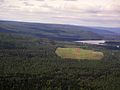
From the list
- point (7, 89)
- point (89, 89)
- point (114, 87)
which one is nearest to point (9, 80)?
point (7, 89)

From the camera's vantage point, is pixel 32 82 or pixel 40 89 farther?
pixel 32 82

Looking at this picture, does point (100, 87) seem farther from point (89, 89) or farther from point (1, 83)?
point (1, 83)

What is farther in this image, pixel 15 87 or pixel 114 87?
pixel 114 87

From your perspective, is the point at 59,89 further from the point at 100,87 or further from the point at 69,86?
the point at 100,87

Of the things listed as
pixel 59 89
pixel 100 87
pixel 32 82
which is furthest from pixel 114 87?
pixel 32 82

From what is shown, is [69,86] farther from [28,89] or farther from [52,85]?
[28,89]

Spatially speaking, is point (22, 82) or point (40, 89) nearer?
point (40, 89)

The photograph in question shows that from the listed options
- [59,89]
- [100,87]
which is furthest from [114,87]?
[59,89]
